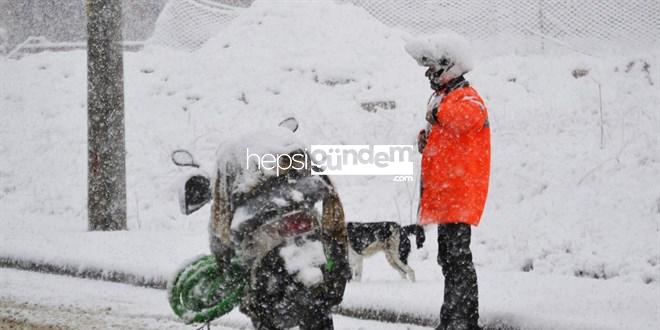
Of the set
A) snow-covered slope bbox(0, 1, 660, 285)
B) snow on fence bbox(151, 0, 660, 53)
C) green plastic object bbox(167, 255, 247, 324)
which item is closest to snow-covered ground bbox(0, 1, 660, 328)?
snow-covered slope bbox(0, 1, 660, 285)

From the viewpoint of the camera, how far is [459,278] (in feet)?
16.5

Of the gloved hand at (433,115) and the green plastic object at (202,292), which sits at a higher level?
the gloved hand at (433,115)

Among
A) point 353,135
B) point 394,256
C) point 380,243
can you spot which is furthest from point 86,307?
point 353,135

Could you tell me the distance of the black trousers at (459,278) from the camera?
16.5 feet

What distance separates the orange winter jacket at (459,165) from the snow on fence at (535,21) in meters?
9.80

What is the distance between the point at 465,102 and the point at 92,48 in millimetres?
6193

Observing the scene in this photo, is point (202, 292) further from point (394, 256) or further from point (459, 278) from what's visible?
point (394, 256)

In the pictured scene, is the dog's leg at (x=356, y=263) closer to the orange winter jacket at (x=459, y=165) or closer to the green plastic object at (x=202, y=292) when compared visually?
the orange winter jacket at (x=459, y=165)

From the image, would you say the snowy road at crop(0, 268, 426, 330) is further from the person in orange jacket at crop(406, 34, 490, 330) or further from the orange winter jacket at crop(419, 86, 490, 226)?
the orange winter jacket at crop(419, 86, 490, 226)

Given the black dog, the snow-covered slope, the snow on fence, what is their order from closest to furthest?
Answer: the black dog < the snow-covered slope < the snow on fence

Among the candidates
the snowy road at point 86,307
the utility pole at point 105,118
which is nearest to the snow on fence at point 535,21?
the utility pole at point 105,118

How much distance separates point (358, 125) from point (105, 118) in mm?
4796

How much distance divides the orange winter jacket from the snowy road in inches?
50.5

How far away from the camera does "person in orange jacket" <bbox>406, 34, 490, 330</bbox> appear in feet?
16.2
